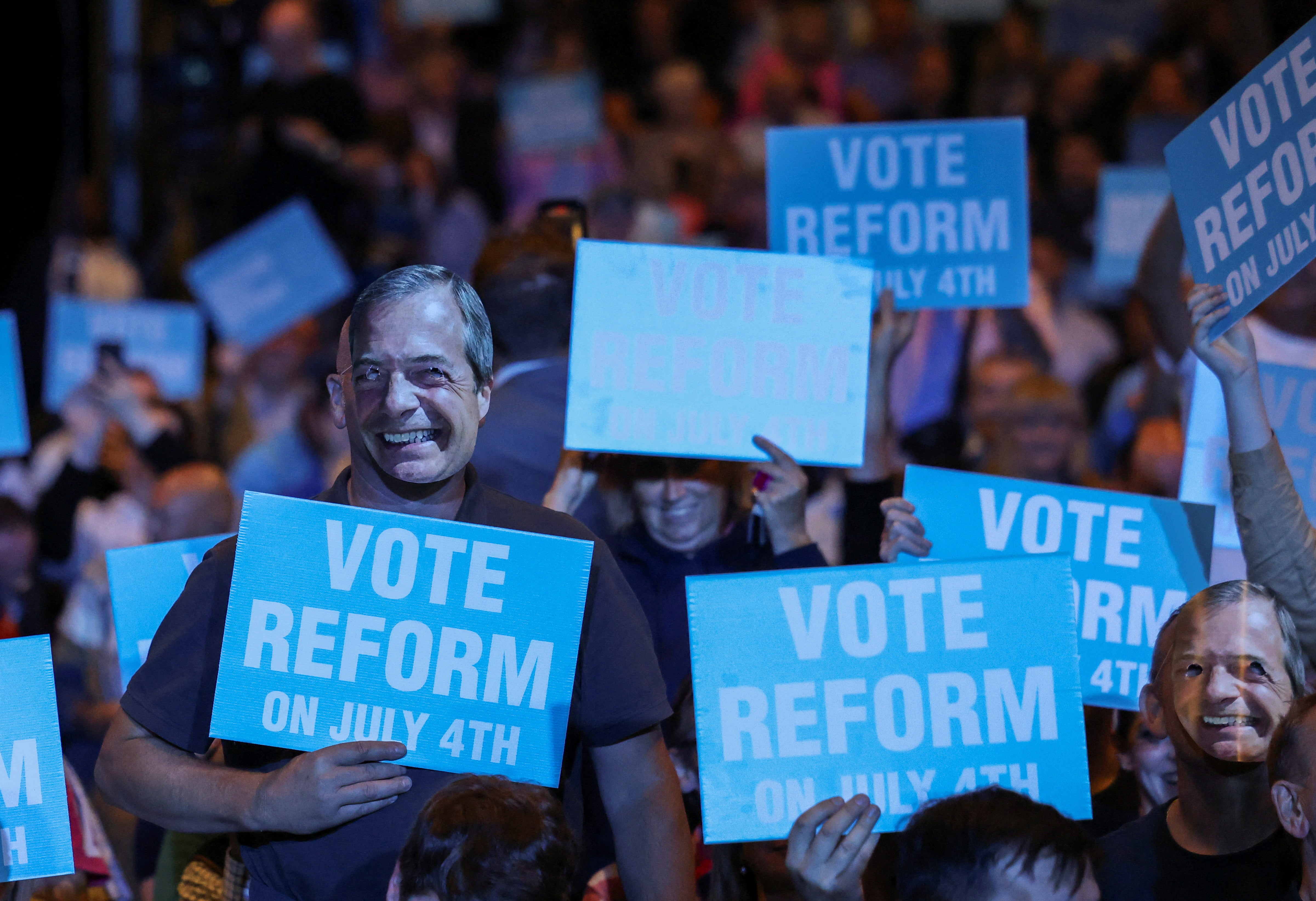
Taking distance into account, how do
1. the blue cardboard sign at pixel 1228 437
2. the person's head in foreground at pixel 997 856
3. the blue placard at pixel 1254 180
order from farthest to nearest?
1. the blue cardboard sign at pixel 1228 437
2. the blue placard at pixel 1254 180
3. the person's head in foreground at pixel 997 856

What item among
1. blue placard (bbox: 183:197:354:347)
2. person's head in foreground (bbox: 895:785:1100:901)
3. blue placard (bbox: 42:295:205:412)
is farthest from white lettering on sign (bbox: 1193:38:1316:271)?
blue placard (bbox: 42:295:205:412)

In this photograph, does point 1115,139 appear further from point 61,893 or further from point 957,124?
point 61,893

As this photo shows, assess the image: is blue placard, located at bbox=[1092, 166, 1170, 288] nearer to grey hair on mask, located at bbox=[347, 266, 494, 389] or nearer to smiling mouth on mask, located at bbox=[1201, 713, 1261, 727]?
smiling mouth on mask, located at bbox=[1201, 713, 1261, 727]

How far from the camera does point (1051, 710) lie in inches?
100

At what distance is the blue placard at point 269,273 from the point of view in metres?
6.34

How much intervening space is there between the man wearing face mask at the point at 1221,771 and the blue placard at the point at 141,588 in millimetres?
1879

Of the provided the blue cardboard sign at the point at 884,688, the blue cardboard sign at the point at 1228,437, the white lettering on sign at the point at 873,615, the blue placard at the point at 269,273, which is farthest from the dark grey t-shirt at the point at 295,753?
the blue placard at the point at 269,273

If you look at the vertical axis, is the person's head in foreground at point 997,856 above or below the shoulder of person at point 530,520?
below

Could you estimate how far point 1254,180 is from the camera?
9.70 ft

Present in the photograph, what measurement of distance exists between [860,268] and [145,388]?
12.0 feet

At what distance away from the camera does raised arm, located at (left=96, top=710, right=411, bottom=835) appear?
218 centimetres

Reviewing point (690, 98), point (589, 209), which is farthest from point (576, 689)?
point (690, 98)

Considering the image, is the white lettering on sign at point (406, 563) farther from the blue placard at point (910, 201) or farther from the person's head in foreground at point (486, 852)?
the blue placard at point (910, 201)

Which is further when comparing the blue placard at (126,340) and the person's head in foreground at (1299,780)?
the blue placard at (126,340)
